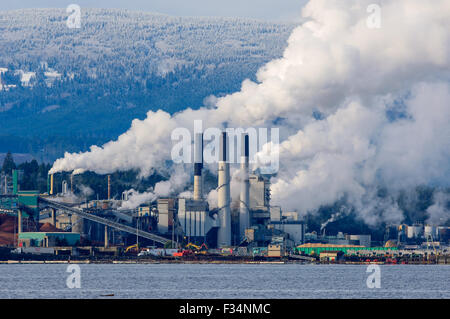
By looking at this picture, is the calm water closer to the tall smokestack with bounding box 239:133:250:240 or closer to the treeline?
the tall smokestack with bounding box 239:133:250:240

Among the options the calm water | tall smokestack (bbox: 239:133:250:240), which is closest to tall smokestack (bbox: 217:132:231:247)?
tall smokestack (bbox: 239:133:250:240)

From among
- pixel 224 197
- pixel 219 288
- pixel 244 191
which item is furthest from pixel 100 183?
pixel 219 288

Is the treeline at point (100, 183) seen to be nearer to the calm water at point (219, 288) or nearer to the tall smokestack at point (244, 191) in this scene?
the tall smokestack at point (244, 191)

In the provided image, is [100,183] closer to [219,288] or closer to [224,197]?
[224,197]

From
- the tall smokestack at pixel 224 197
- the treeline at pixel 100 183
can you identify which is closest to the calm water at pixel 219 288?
the tall smokestack at pixel 224 197
